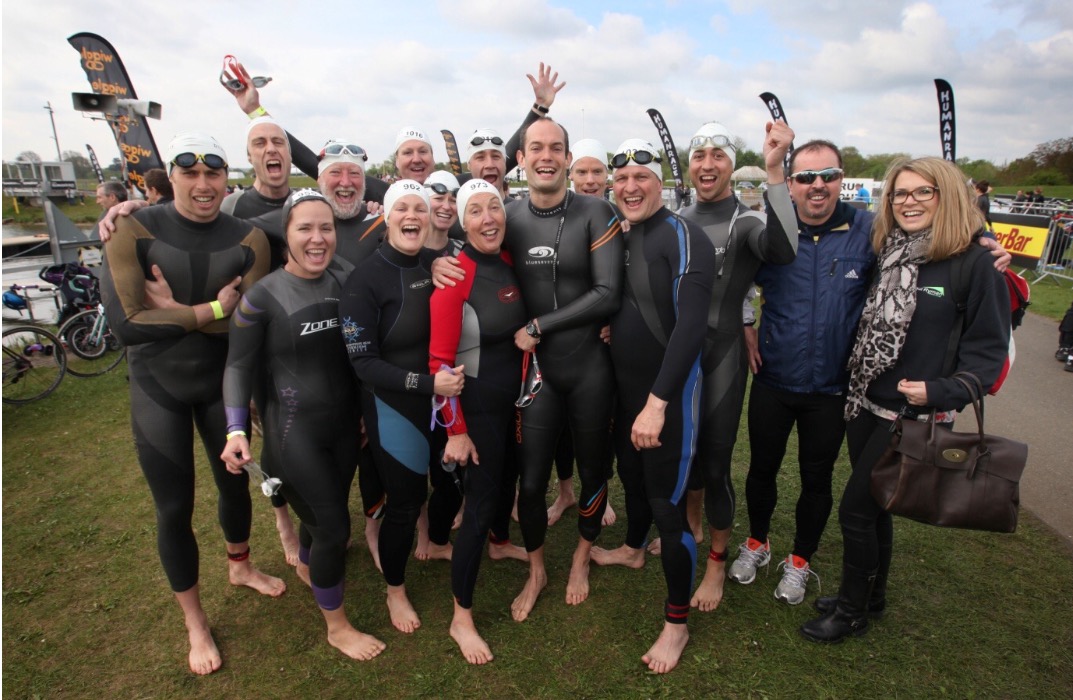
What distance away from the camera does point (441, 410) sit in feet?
9.68

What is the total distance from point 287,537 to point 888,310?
4045 millimetres

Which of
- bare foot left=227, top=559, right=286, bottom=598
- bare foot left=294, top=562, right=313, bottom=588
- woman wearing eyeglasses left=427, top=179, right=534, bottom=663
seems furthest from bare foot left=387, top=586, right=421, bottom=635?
bare foot left=227, top=559, right=286, bottom=598

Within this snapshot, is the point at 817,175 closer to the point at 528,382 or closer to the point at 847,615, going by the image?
the point at 528,382

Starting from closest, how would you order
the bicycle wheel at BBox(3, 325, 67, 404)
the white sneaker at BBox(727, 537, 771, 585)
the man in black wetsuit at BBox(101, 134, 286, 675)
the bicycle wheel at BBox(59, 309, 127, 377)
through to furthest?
the man in black wetsuit at BBox(101, 134, 286, 675), the white sneaker at BBox(727, 537, 771, 585), the bicycle wheel at BBox(3, 325, 67, 404), the bicycle wheel at BBox(59, 309, 127, 377)

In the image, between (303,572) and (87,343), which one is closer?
(303,572)

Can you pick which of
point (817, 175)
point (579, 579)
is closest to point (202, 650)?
point (579, 579)

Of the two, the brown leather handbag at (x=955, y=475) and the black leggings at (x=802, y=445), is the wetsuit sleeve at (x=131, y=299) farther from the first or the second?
the brown leather handbag at (x=955, y=475)

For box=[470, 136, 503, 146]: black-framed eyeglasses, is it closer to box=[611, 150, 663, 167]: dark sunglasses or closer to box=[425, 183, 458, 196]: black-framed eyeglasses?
box=[425, 183, 458, 196]: black-framed eyeglasses

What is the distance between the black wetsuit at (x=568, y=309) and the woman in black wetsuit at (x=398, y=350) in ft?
1.70

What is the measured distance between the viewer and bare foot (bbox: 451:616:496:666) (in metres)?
3.10

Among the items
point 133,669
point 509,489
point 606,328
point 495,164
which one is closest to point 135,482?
point 133,669

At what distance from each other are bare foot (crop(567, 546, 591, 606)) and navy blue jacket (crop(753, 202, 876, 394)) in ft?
5.39

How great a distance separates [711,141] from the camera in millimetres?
3154

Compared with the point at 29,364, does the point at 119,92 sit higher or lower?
higher
